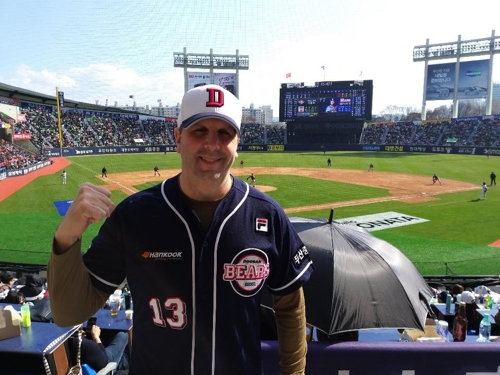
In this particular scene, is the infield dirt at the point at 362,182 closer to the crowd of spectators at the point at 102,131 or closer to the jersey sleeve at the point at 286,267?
the jersey sleeve at the point at 286,267

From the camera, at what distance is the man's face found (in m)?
2.15

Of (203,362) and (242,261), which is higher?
(242,261)

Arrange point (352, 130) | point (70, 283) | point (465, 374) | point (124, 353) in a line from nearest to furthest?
1. point (70, 283)
2. point (465, 374)
3. point (124, 353)
4. point (352, 130)

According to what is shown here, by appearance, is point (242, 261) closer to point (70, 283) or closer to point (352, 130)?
point (70, 283)

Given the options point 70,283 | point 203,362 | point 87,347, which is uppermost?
point 70,283

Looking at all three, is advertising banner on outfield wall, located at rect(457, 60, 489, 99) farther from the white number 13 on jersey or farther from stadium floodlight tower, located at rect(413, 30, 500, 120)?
the white number 13 on jersey

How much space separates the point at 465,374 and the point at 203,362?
260 cm

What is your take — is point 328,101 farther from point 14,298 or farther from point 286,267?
point 286,267

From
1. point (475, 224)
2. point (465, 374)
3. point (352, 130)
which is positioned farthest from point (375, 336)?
point (352, 130)

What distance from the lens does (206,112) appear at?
2125mm

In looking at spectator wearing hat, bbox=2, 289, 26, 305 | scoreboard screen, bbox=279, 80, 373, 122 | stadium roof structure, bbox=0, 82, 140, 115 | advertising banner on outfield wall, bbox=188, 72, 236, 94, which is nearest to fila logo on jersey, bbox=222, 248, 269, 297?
spectator wearing hat, bbox=2, 289, 26, 305

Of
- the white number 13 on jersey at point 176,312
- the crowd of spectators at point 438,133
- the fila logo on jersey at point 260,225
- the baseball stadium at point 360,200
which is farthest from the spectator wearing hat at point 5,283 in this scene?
the crowd of spectators at point 438,133

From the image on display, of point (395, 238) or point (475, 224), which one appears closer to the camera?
point (395, 238)

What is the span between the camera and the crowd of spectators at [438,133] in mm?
60562
